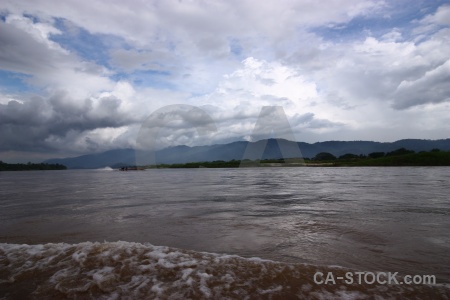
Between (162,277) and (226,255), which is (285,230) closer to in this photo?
(226,255)

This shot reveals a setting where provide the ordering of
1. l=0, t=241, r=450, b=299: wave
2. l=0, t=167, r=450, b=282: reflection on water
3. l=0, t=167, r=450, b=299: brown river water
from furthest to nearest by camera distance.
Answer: l=0, t=167, r=450, b=282: reflection on water → l=0, t=167, r=450, b=299: brown river water → l=0, t=241, r=450, b=299: wave

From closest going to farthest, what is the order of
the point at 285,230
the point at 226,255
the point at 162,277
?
the point at 162,277
the point at 226,255
the point at 285,230

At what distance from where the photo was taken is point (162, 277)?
17.3 ft

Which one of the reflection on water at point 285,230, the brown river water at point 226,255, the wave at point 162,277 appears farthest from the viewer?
the reflection on water at point 285,230

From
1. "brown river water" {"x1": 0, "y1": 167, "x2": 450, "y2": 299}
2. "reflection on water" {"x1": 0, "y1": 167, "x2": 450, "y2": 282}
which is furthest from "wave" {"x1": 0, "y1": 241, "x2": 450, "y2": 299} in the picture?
"reflection on water" {"x1": 0, "y1": 167, "x2": 450, "y2": 282}

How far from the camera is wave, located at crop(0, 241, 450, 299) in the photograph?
15.0 feet

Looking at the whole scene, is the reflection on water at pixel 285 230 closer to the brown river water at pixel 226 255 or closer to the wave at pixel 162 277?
the brown river water at pixel 226 255

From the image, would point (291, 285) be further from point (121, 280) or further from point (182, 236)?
point (182, 236)

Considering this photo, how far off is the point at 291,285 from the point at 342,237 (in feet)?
12.8

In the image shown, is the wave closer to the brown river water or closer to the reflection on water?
the brown river water

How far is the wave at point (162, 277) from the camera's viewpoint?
458cm

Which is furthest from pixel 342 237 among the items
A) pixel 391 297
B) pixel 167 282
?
pixel 167 282

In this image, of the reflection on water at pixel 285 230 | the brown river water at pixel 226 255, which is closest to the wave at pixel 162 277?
the brown river water at pixel 226 255

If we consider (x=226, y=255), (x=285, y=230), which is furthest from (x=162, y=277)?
(x=285, y=230)
